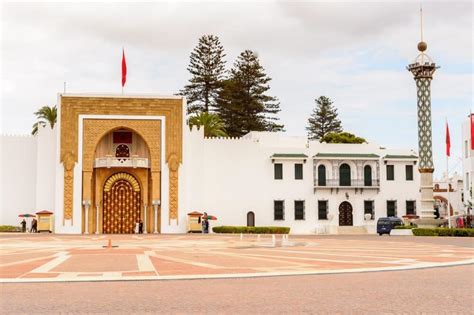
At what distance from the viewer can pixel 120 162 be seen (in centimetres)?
4881

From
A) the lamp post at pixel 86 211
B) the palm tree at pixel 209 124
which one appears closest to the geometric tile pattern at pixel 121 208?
the lamp post at pixel 86 211

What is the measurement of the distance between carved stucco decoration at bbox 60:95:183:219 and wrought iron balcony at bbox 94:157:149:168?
0.78m

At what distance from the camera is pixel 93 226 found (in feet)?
159

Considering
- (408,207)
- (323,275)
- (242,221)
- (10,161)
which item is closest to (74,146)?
(10,161)

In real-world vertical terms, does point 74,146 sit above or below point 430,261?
above

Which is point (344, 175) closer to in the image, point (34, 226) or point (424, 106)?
point (424, 106)

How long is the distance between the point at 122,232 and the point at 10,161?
9.88 m

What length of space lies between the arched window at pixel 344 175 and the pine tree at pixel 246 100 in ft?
69.5

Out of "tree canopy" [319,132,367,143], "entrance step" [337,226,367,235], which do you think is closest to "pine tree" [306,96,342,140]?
"tree canopy" [319,132,367,143]

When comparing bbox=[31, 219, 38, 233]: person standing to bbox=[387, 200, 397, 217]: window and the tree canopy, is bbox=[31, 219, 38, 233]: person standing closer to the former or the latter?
bbox=[387, 200, 397, 217]: window

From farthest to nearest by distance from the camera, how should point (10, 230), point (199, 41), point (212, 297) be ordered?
point (199, 41) < point (10, 230) < point (212, 297)

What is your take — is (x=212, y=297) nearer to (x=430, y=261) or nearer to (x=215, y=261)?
(x=215, y=261)

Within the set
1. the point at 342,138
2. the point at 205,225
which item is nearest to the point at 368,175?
the point at 205,225

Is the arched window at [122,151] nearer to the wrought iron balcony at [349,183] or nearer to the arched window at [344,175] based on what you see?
the wrought iron balcony at [349,183]
